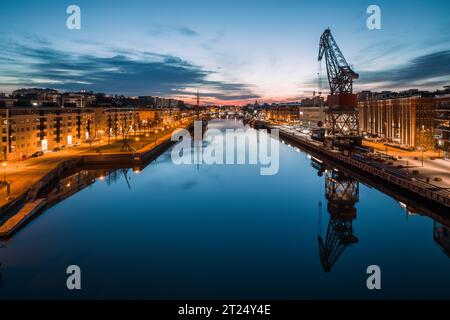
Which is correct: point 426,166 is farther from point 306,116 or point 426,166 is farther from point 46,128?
point 306,116

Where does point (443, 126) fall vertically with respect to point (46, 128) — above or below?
below

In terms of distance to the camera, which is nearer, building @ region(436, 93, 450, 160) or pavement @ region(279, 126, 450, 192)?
pavement @ region(279, 126, 450, 192)

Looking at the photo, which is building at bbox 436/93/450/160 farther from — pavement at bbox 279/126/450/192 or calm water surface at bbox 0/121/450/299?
calm water surface at bbox 0/121/450/299

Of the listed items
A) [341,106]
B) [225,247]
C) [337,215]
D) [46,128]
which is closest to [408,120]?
[341,106]

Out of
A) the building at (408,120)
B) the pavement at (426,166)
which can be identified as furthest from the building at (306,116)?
the pavement at (426,166)

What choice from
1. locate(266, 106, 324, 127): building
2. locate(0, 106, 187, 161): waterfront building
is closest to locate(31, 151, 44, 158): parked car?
locate(0, 106, 187, 161): waterfront building

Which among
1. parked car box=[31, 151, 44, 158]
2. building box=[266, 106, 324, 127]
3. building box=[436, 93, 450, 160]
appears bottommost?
parked car box=[31, 151, 44, 158]
